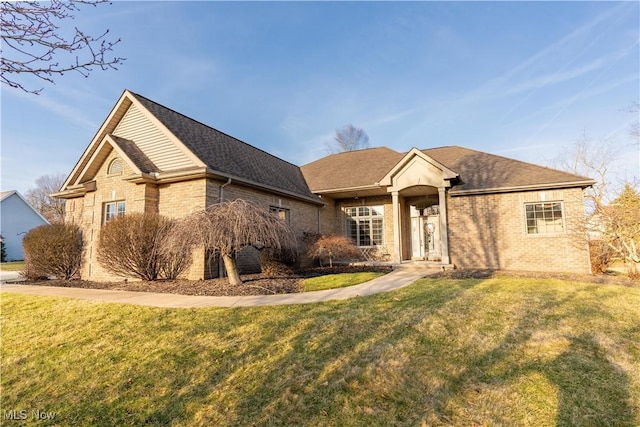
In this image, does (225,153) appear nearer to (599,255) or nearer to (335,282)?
(335,282)

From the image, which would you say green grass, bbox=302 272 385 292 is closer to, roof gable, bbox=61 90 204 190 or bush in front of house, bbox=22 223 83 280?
roof gable, bbox=61 90 204 190

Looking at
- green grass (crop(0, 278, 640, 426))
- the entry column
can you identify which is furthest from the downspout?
the entry column

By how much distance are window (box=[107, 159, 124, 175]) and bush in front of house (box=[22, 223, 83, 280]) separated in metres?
2.86

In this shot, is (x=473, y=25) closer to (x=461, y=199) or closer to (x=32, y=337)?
(x=461, y=199)

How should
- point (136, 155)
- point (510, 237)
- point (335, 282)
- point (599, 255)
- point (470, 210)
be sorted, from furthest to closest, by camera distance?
point (470, 210), point (510, 237), point (599, 255), point (136, 155), point (335, 282)

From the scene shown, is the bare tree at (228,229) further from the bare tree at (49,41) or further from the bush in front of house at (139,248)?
the bare tree at (49,41)

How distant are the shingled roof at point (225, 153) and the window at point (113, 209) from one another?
381 centimetres

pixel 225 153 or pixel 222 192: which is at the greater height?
pixel 225 153

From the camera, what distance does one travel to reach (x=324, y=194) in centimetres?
1717

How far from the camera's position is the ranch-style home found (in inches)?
448

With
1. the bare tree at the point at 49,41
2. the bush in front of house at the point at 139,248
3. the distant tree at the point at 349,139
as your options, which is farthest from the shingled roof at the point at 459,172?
the distant tree at the point at 349,139

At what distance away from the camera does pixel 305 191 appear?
54.6 feet

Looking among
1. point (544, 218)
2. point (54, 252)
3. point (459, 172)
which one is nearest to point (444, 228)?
point (459, 172)

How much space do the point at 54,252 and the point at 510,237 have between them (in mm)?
18819
